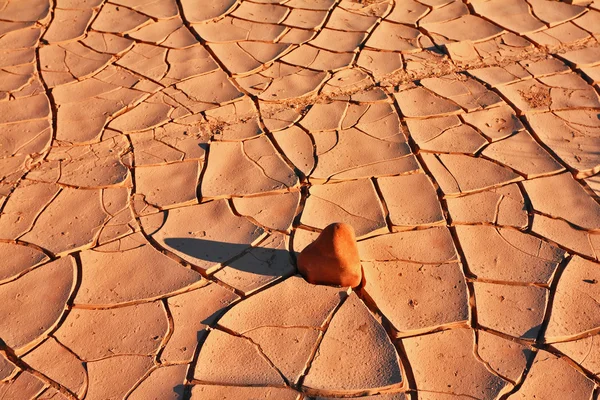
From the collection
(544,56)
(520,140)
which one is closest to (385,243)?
(520,140)

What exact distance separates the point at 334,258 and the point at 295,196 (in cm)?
61

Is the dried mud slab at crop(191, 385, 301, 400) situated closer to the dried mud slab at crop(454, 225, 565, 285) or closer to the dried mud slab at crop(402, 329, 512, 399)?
the dried mud slab at crop(402, 329, 512, 399)

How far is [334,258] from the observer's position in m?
2.74

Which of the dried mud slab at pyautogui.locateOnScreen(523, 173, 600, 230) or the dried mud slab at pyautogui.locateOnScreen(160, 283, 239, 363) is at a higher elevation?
the dried mud slab at pyautogui.locateOnScreen(160, 283, 239, 363)

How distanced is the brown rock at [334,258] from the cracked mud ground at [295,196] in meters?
0.06

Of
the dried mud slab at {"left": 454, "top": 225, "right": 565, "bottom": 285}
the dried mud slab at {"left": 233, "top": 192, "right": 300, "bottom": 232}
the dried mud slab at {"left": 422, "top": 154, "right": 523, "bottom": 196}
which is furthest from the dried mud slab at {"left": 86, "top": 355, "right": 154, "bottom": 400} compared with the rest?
the dried mud slab at {"left": 422, "top": 154, "right": 523, "bottom": 196}

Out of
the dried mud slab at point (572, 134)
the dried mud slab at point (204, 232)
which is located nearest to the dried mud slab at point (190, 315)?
the dried mud slab at point (204, 232)

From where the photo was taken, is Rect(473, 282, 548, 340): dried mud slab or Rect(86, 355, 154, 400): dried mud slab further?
Rect(473, 282, 548, 340): dried mud slab

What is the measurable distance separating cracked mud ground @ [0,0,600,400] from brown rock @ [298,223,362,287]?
0.06 meters

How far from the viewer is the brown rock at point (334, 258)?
274 cm

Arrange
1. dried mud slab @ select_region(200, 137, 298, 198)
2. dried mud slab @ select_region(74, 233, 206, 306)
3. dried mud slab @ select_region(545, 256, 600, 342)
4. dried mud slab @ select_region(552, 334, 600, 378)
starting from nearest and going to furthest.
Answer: dried mud slab @ select_region(552, 334, 600, 378) → dried mud slab @ select_region(545, 256, 600, 342) → dried mud slab @ select_region(74, 233, 206, 306) → dried mud slab @ select_region(200, 137, 298, 198)

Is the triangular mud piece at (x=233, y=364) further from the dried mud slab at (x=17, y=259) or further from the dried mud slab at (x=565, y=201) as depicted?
the dried mud slab at (x=565, y=201)

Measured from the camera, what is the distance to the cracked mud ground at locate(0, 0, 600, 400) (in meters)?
2.55

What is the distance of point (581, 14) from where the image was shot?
15.8ft
